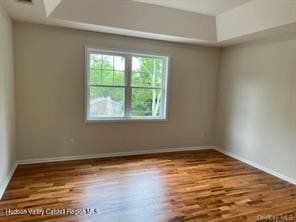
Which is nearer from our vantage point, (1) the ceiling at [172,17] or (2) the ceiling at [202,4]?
(1) the ceiling at [172,17]

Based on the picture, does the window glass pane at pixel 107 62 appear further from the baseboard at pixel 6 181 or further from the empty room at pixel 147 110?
the baseboard at pixel 6 181

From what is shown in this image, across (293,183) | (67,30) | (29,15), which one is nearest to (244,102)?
(293,183)

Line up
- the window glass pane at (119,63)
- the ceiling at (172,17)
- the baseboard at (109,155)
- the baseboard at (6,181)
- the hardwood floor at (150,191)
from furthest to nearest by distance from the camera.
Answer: the window glass pane at (119,63), the baseboard at (109,155), the ceiling at (172,17), the baseboard at (6,181), the hardwood floor at (150,191)

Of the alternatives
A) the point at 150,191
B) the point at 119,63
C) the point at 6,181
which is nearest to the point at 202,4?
the point at 119,63

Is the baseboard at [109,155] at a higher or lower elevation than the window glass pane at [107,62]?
lower

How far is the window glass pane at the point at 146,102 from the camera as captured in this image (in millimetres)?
Result: 4602

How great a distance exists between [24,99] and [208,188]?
318 cm

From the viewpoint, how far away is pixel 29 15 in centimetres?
326

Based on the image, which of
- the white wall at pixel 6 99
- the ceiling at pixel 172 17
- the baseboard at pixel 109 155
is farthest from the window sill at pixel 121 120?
the ceiling at pixel 172 17

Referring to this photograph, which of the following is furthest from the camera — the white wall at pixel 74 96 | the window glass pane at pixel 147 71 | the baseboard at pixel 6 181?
the window glass pane at pixel 147 71

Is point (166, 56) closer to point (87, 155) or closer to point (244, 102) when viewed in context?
point (244, 102)

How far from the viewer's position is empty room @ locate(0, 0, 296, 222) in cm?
279

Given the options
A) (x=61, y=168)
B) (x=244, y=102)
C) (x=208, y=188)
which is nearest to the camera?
(x=208, y=188)

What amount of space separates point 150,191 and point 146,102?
2.12 metres
